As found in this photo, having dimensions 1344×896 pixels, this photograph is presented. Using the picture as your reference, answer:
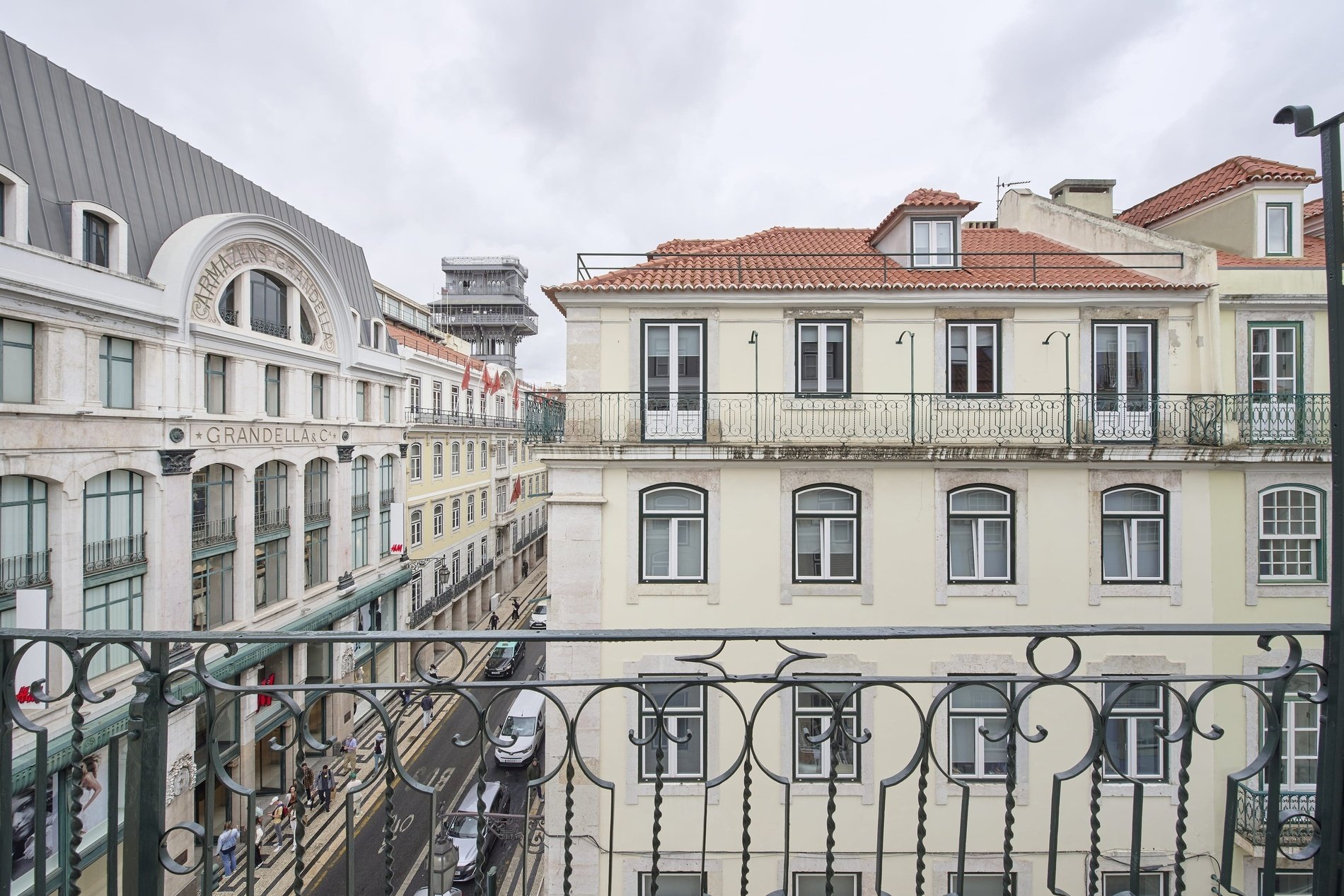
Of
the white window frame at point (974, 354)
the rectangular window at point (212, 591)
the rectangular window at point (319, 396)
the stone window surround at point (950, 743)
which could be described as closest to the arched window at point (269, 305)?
the rectangular window at point (319, 396)

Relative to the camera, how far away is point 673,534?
10789 millimetres

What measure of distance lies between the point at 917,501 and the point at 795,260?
202 inches

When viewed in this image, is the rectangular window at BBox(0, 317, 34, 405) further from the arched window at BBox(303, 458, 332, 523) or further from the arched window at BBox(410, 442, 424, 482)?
the arched window at BBox(410, 442, 424, 482)

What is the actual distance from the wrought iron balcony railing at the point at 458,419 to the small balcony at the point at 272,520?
7.42 metres

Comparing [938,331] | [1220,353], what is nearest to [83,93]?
[938,331]

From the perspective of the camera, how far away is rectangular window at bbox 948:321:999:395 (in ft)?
37.0

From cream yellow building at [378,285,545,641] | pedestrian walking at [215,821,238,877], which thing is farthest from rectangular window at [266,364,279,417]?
pedestrian walking at [215,821,238,877]

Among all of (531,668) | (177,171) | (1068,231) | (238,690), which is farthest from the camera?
(531,668)

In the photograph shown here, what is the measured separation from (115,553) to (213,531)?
309cm

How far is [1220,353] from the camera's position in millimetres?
11133

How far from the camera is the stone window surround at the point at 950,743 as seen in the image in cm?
1007

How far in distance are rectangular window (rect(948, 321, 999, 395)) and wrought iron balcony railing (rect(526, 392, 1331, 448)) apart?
0.26 meters

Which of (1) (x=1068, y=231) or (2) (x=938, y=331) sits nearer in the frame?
(2) (x=938, y=331)

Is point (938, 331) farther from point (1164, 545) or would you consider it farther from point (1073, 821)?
point (1073, 821)
